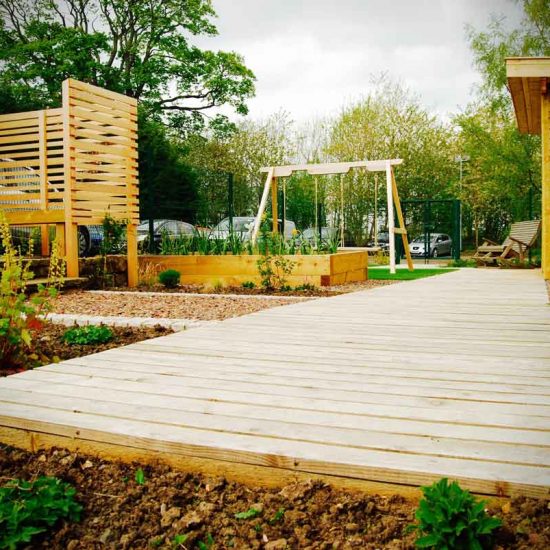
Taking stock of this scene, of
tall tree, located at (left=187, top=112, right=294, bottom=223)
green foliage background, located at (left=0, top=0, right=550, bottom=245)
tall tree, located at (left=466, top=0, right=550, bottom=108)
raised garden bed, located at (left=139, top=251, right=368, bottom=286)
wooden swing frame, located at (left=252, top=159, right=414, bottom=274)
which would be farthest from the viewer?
tall tree, located at (left=187, top=112, right=294, bottom=223)

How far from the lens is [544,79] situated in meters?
6.76

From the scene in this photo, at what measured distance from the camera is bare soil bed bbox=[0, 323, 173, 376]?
3.05m

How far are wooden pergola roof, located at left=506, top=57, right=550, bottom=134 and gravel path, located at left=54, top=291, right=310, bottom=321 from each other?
3851 mm

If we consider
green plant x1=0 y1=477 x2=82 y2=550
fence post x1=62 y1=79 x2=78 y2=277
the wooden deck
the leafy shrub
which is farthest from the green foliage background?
green plant x1=0 y1=477 x2=82 y2=550

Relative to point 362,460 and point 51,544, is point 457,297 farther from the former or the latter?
point 51,544

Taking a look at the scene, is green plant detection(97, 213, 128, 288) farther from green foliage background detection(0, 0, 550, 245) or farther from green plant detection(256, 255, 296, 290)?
green foliage background detection(0, 0, 550, 245)

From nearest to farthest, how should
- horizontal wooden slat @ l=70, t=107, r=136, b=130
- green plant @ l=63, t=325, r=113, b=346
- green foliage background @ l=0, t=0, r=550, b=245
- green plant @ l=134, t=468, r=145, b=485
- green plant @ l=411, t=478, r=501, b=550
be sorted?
green plant @ l=411, t=478, r=501, b=550 → green plant @ l=134, t=468, r=145, b=485 → green plant @ l=63, t=325, r=113, b=346 → horizontal wooden slat @ l=70, t=107, r=136, b=130 → green foliage background @ l=0, t=0, r=550, b=245

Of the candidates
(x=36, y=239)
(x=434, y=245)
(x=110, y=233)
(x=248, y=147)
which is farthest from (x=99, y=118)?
(x=434, y=245)

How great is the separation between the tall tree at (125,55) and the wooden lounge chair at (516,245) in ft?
41.5

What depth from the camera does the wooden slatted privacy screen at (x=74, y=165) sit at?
673 centimetres

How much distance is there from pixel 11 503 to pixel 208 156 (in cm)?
2299

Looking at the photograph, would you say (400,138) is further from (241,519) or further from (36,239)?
(241,519)

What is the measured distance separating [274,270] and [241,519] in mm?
6285

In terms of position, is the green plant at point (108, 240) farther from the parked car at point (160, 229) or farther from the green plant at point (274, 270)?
the parked car at point (160, 229)
